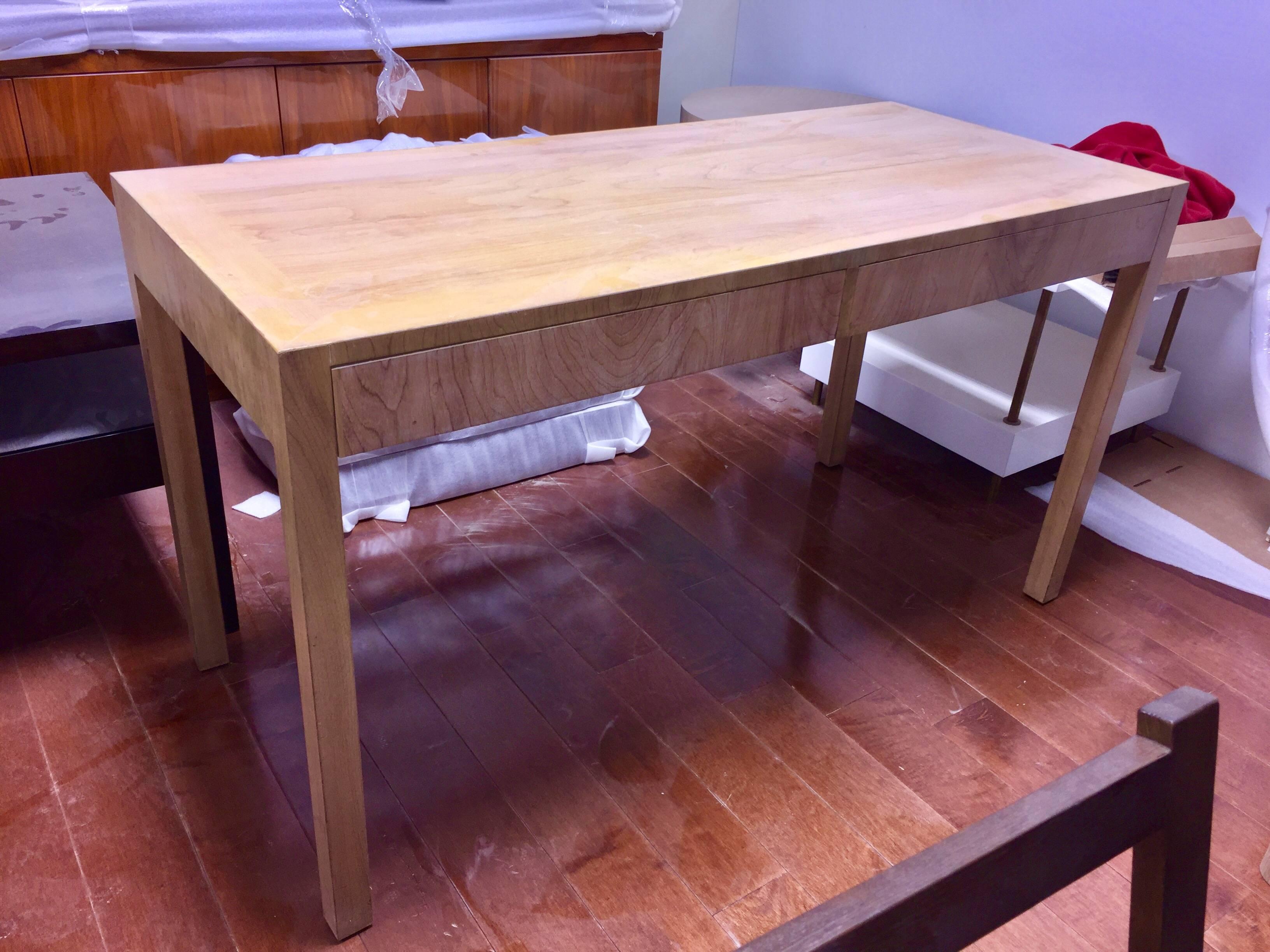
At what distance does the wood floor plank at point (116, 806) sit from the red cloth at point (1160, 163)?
6.04ft

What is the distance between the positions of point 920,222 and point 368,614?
0.98 metres

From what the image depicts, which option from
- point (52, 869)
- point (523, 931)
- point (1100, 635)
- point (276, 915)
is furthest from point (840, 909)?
point (1100, 635)

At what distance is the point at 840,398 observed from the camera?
203 cm

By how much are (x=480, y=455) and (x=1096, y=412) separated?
1.03 metres

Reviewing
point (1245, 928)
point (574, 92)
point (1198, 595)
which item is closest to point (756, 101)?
point (574, 92)

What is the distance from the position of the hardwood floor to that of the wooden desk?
15cm

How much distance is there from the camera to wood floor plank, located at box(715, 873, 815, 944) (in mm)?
1157

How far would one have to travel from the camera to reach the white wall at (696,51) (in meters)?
2.96

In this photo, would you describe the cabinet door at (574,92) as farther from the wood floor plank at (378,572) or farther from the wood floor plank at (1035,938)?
the wood floor plank at (1035,938)

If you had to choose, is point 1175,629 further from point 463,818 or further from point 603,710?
point 463,818

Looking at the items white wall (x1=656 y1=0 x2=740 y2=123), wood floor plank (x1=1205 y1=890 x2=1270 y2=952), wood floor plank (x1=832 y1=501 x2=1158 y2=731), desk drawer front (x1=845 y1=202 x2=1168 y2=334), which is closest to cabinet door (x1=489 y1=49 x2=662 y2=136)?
white wall (x1=656 y1=0 x2=740 y2=123)

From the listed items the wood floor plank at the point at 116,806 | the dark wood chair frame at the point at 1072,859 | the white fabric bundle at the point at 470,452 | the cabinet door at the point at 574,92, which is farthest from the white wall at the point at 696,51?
the dark wood chair frame at the point at 1072,859

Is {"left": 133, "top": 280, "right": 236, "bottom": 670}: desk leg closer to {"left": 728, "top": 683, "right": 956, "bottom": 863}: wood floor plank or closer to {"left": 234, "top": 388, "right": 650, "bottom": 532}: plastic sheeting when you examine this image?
{"left": 234, "top": 388, "right": 650, "bottom": 532}: plastic sheeting

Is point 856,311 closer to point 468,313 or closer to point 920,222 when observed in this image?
point 920,222
